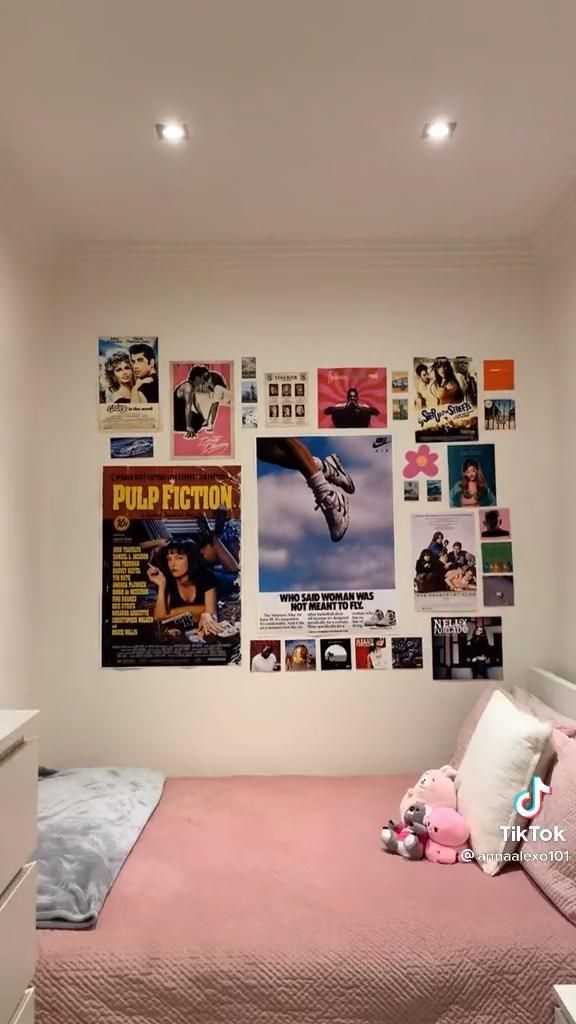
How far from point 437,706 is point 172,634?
1136 mm

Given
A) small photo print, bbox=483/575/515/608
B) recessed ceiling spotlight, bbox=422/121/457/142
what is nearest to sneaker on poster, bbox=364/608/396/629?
small photo print, bbox=483/575/515/608

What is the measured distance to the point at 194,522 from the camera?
2.84 m

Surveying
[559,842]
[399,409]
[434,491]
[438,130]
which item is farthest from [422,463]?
[559,842]

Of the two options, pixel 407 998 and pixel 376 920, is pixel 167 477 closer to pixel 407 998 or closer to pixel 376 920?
pixel 376 920

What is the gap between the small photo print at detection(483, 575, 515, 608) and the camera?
112 inches

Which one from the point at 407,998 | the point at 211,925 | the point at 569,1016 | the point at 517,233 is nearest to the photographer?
the point at 569,1016

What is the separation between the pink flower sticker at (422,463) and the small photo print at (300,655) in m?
0.82

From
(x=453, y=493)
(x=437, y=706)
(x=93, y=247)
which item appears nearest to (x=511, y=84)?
(x=453, y=493)

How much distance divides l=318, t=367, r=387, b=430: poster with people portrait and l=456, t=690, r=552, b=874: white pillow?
1.32m

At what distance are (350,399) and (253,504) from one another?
1.98 ft

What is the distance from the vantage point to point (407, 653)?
9.30 ft

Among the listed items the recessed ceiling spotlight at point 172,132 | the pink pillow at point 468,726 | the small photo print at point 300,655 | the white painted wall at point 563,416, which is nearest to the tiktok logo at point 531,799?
the pink pillow at point 468,726

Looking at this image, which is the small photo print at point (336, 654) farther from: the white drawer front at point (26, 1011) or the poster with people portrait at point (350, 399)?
the white drawer front at point (26, 1011)

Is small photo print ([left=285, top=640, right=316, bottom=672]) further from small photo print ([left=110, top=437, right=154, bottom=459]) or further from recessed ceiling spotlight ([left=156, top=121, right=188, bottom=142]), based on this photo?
recessed ceiling spotlight ([left=156, top=121, right=188, bottom=142])
